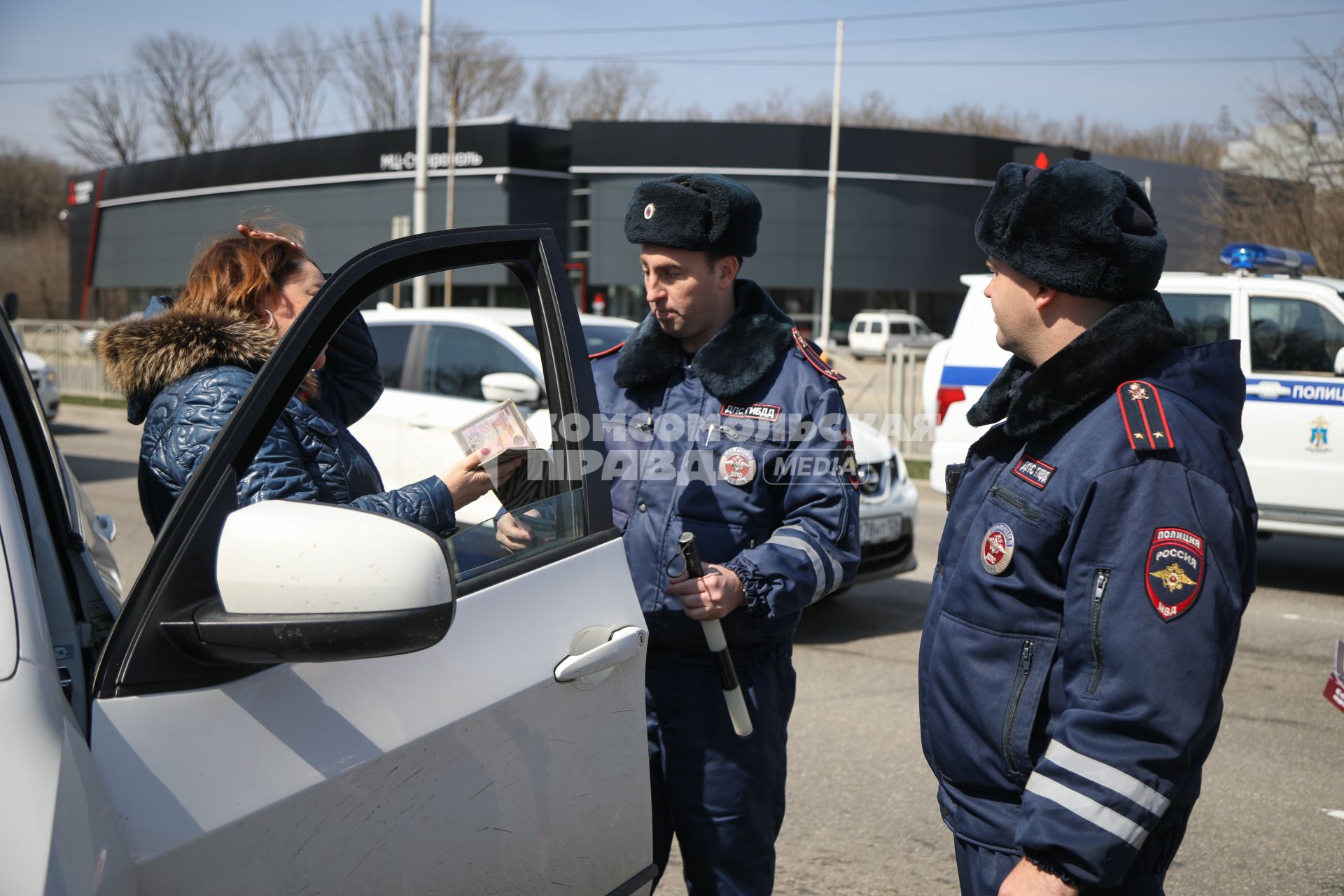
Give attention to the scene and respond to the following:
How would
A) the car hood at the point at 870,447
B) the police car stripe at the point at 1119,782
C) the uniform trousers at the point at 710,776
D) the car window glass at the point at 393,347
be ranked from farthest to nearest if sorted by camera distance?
the car window glass at the point at 393,347
the car hood at the point at 870,447
the uniform trousers at the point at 710,776
the police car stripe at the point at 1119,782

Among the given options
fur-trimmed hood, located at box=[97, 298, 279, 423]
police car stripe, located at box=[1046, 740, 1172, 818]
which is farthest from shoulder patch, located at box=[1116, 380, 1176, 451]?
fur-trimmed hood, located at box=[97, 298, 279, 423]

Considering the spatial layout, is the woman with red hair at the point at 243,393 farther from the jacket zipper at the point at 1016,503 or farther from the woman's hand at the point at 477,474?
the jacket zipper at the point at 1016,503

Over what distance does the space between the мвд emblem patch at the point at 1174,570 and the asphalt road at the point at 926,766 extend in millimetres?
2213

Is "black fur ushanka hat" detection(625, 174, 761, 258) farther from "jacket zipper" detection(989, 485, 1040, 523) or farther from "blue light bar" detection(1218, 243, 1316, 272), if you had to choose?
"blue light bar" detection(1218, 243, 1316, 272)

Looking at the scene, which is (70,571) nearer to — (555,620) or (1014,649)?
(555,620)

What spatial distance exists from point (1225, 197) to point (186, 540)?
89.7 feet

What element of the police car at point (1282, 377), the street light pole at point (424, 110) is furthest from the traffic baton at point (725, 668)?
the street light pole at point (424, 110)

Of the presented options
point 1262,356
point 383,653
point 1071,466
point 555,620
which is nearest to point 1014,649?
point 1071,466

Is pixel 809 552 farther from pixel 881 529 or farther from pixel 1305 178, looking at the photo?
pixel 1305 178

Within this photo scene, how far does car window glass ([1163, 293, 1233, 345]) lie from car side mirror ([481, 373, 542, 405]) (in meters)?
4.50

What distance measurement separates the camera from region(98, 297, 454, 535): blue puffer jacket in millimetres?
1705

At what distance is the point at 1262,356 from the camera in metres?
7.75

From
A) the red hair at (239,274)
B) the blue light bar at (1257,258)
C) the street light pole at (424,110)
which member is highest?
the street light pole at (424,110)

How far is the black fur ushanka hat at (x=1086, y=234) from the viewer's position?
1.75 m
